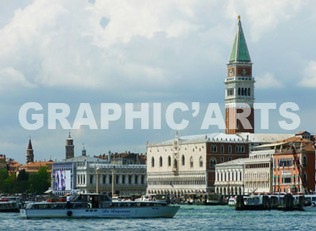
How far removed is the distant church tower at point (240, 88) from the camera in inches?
7121

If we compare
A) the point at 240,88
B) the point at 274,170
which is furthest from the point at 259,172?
the point at 240,88

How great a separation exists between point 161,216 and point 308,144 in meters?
55.0

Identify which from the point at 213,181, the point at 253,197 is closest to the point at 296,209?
the point at 253,197

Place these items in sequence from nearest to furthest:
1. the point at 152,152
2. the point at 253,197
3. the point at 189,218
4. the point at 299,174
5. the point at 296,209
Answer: the point at 189,218 < the point at 296,209 < the point at 253,197 < the point at 299,174 < the point at 152,152

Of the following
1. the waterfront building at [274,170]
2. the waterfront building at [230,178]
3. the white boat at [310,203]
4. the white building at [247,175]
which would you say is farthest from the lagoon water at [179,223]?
the waterfront building at [230,178]

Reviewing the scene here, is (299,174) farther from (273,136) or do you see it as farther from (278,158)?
(273,136)

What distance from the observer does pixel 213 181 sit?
561ft

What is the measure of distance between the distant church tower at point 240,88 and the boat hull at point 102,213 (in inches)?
3347

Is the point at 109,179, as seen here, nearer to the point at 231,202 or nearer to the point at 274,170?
the point at 274,170

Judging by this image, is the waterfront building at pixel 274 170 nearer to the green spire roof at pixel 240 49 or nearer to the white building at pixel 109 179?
the green spire roof at pixel 240 49

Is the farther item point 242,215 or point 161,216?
point 242,215

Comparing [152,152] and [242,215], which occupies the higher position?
[152,152]

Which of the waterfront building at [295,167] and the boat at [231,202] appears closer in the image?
the boat at [231,202]

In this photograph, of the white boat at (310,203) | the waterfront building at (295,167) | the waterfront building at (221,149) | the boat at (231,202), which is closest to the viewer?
the white boat at (310,203)
